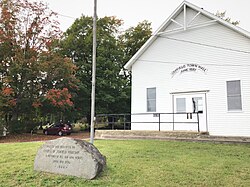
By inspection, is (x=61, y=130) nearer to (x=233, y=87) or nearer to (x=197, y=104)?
(x=197, y=104)

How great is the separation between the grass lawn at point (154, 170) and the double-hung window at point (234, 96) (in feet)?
15.7

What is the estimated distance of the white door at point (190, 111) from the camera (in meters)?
14.2

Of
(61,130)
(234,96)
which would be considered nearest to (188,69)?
(234,96)

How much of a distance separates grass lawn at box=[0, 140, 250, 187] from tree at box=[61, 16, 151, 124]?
17.9 meters

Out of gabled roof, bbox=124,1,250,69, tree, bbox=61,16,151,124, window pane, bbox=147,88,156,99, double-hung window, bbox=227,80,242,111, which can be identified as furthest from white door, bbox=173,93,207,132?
tree, bbox=61,16,151,124

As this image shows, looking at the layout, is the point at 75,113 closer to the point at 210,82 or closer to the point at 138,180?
the point at 210,82

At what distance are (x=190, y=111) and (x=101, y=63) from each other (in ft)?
48.4

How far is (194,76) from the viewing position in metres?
14.7

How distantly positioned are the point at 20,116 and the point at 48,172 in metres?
19.5

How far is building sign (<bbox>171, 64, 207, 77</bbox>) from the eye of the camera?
572 inches

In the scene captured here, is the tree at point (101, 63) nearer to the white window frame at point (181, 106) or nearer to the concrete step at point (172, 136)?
the white window frame at point (181, 106)

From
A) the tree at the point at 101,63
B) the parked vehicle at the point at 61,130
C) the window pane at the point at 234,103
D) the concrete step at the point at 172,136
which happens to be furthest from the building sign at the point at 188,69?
the parked vehicle at the point at 61,130

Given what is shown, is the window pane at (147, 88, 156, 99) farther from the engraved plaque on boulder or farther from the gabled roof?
the engraved plaque on boulder

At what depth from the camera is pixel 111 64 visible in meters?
27.3
